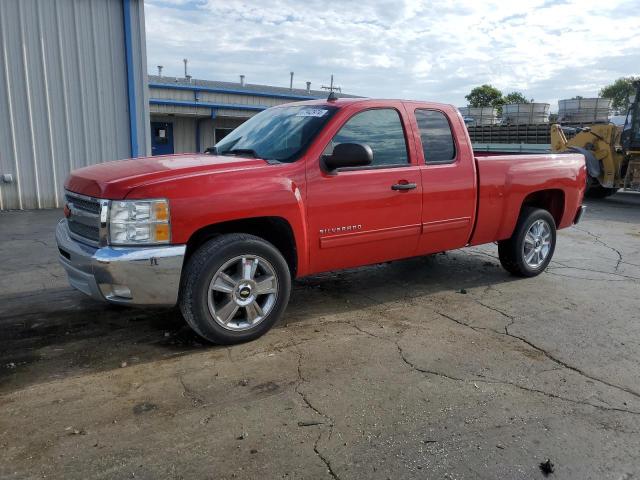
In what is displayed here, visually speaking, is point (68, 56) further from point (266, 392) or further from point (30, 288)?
point (266, 392)

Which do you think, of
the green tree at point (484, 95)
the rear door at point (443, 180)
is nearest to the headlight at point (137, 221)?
the rear door at point (443, 180)

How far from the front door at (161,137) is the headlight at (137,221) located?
62.3 ft

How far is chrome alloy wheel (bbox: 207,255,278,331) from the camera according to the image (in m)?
3.93

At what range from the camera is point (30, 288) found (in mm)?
5449

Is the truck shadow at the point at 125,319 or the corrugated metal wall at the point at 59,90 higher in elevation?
the corrugated metal wall at the point at 59,90

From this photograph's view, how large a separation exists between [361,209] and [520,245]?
8.15 feet

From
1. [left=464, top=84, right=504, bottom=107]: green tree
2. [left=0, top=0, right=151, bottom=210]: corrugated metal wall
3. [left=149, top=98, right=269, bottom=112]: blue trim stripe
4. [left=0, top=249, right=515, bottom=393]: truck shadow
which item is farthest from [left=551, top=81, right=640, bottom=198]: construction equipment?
[left=464, top=84, right=504, bottom=107]: green tree

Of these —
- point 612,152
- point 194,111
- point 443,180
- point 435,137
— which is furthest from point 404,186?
point 194,111

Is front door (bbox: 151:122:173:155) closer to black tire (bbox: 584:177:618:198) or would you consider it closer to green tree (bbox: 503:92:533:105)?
black tire (bbox: 584:177:618:198)

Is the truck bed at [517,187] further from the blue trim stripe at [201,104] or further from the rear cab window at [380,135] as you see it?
the blue trim stripe at [201,104]

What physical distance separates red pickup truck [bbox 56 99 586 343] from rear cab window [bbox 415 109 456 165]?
1 centimetres

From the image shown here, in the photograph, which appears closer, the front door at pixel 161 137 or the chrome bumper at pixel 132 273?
the chrome bumper at pixel 132 273

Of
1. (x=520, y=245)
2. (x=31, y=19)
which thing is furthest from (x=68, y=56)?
(x=520, y=245)

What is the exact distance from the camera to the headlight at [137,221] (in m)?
3.57
